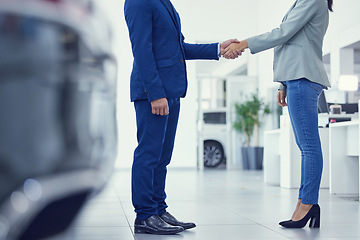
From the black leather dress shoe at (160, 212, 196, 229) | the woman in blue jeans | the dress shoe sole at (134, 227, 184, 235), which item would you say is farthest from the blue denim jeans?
the dress shoe sole at (134, 227, 184, 235)

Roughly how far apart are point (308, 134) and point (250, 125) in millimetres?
7943

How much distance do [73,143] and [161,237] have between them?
1.51 metres

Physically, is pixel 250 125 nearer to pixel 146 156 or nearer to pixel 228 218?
pixel 228 218

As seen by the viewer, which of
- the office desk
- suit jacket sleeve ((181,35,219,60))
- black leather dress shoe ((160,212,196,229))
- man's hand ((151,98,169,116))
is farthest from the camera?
the office desk

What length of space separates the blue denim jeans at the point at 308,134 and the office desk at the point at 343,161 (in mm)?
2267

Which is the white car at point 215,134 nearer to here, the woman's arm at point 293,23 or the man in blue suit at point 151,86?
the woman's arm at point 293,23

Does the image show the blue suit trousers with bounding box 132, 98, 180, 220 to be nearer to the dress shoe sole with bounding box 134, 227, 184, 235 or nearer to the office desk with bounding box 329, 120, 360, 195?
the dress shoe sole with bounding box 134, 227, 184, 235

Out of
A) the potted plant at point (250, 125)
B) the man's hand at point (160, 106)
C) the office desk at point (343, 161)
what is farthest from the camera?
the potted plant at point (250, 125)

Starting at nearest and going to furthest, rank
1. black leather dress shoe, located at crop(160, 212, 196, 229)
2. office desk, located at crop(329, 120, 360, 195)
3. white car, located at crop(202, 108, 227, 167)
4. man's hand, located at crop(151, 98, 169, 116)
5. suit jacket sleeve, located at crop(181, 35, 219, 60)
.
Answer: man's hand, located at crop(151, 98, 169, 116) → black leather dress shoe, located at crop(160, 212, 196, 229) → suit jacket sleeve, located at crop(181, 35, 219, 60) → office desk, located at crop(329, 120, 360, 195) → white car, located at crop(202, 108, 227, 167)

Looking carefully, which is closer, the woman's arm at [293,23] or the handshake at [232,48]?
the woman's arm at [293,23]

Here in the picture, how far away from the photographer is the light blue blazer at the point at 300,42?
2.39 m

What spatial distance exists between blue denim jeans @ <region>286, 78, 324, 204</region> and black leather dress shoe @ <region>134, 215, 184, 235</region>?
69cm

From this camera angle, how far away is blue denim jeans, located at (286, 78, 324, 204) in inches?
93.5

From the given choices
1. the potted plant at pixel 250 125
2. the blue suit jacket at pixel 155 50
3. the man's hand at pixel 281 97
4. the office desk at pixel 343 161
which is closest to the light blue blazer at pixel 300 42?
the man's hand at pixel 281 97
